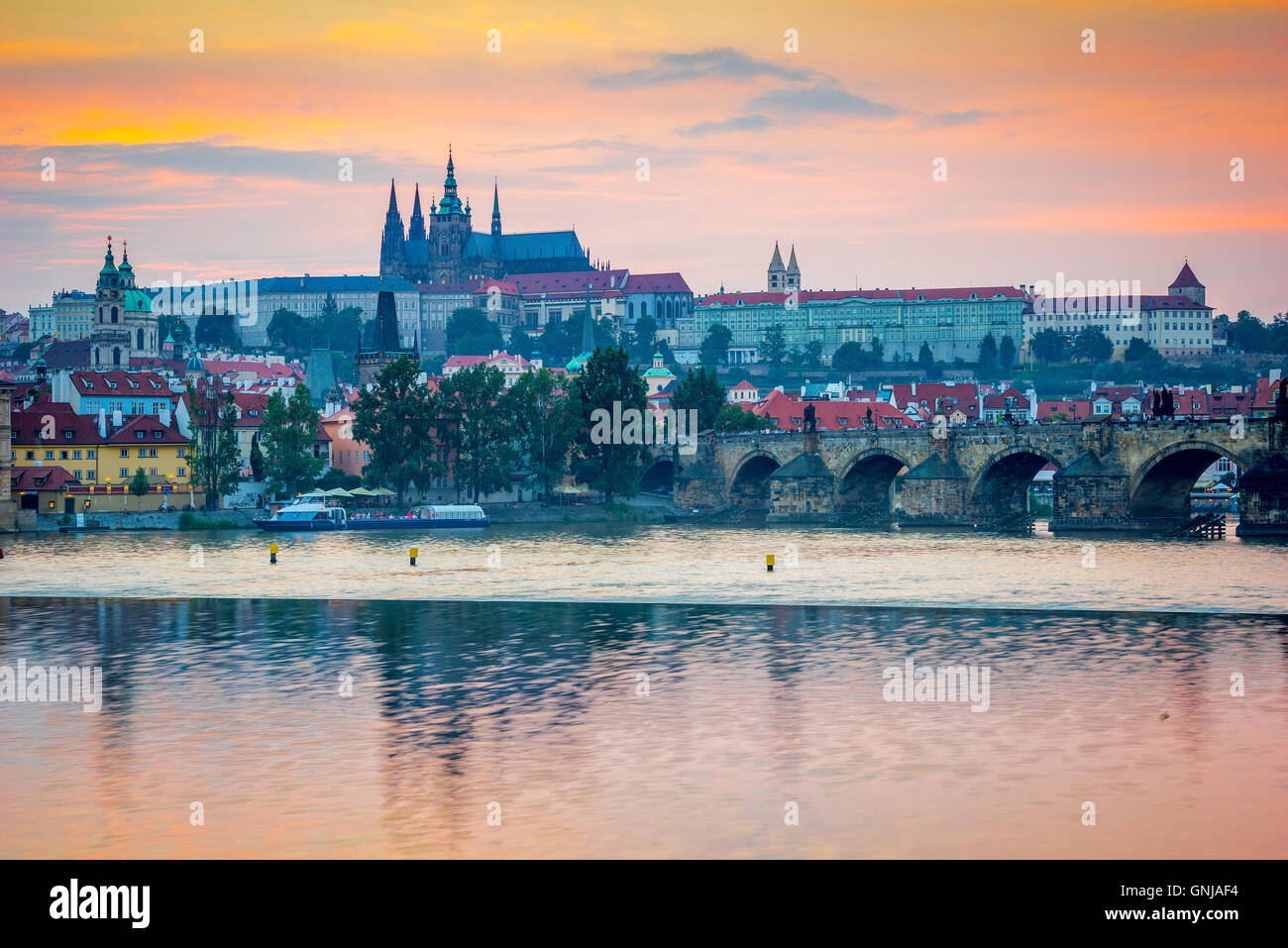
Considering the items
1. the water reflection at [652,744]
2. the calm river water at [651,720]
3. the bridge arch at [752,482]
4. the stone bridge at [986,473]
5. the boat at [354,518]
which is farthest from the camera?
the bridge arch at [752,482]

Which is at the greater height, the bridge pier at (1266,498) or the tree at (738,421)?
the tree at (738,421)

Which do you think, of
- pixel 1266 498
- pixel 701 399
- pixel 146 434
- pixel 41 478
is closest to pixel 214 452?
pixel 146 434

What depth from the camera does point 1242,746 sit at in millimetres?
23125

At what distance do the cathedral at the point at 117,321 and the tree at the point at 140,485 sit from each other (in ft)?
324

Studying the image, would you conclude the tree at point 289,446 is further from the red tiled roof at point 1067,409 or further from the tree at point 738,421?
the red tiled roof at point 1067,409

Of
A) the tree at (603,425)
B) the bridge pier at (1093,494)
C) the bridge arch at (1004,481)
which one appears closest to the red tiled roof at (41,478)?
the tree at (603,425)

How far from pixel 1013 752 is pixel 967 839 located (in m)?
4.64

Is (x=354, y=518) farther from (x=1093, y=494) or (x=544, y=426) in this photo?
(x=1093, y=494)

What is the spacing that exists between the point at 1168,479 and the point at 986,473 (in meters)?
9.56

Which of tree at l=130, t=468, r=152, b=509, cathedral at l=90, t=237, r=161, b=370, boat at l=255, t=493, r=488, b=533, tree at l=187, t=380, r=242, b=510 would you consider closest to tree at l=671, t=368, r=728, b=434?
boat at l=255, t=493, r=488, b=533

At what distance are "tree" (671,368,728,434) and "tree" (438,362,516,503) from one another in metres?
15.5

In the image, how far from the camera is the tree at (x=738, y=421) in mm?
103812

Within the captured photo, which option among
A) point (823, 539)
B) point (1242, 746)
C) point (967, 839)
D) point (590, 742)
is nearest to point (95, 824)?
point (590, 742)

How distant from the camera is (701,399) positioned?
10456 cm
